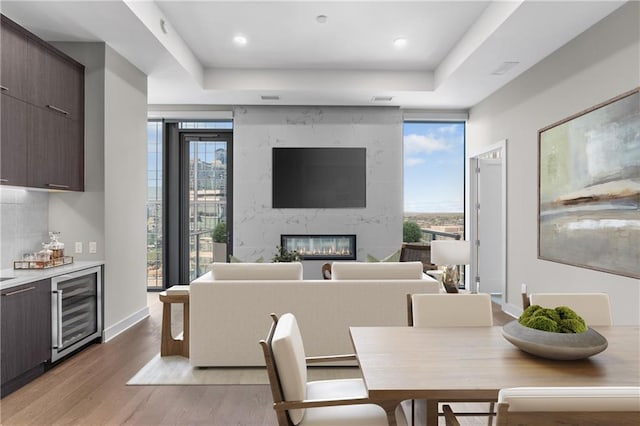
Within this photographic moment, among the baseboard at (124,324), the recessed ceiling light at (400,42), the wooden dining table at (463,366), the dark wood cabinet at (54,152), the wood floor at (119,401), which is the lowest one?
the wood floor at (119,401)

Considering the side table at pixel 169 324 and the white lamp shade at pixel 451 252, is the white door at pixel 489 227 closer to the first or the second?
the white lamp shade at pixel 451 252

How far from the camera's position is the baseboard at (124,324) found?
13.4ft

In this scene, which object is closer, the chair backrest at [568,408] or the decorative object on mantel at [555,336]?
the chair backrest at [568,408]

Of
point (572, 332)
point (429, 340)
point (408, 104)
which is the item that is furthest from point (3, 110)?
point (408, 104)

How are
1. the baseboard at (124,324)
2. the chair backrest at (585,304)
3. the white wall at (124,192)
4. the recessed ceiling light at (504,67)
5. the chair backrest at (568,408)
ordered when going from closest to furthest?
1. the chair backrest at (568,408)
2. the chair backrest at (585,304)
3. the baseboard at (124,324)
4. the white wall at (124,192)
5. the recessed ceiling light at (504,67)

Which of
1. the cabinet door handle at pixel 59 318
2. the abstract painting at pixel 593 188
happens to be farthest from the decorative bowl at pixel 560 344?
the cabinet door handle at pixel 59 318

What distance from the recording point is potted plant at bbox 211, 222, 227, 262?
7102 mm

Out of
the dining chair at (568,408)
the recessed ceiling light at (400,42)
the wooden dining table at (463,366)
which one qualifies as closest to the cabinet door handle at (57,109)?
the wooden dining table at (463,366)

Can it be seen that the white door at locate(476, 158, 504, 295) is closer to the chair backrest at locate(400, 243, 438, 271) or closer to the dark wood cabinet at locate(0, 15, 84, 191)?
the chair backrest at locate(400, 243, 438, 271)

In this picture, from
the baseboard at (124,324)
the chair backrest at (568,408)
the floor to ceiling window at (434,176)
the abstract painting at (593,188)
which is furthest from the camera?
the floor to ceiling window at (434,176)

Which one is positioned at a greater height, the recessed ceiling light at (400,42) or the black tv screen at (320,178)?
the recessed ceiling light at (400,42)

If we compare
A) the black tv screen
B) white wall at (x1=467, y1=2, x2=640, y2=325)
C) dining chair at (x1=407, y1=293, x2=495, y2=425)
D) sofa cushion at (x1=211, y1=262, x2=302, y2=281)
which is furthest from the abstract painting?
the black tv screen

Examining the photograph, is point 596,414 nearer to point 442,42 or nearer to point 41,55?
point 41,55

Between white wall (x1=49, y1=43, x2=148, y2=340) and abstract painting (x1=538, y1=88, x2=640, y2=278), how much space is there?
176 inches
